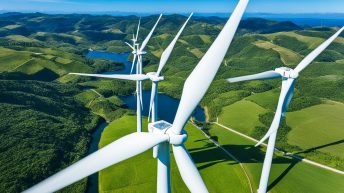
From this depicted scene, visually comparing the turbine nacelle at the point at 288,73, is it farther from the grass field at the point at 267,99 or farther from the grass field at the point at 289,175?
the grass field at the point at 267,99

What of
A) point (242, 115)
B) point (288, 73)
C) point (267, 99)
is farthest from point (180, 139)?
point (267, 99)

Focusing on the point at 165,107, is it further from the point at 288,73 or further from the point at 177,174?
the point at 288,73

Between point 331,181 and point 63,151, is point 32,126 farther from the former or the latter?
point 331,181

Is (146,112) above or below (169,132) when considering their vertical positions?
below

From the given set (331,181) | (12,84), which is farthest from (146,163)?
(12,84)

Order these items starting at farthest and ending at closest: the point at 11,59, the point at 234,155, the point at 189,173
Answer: the point at 11,59 → the point at 234,155 → the point at 189,173

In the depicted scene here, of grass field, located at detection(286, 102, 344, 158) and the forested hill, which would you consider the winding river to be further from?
grass field, located at detection(286, 102, 344, 158)
